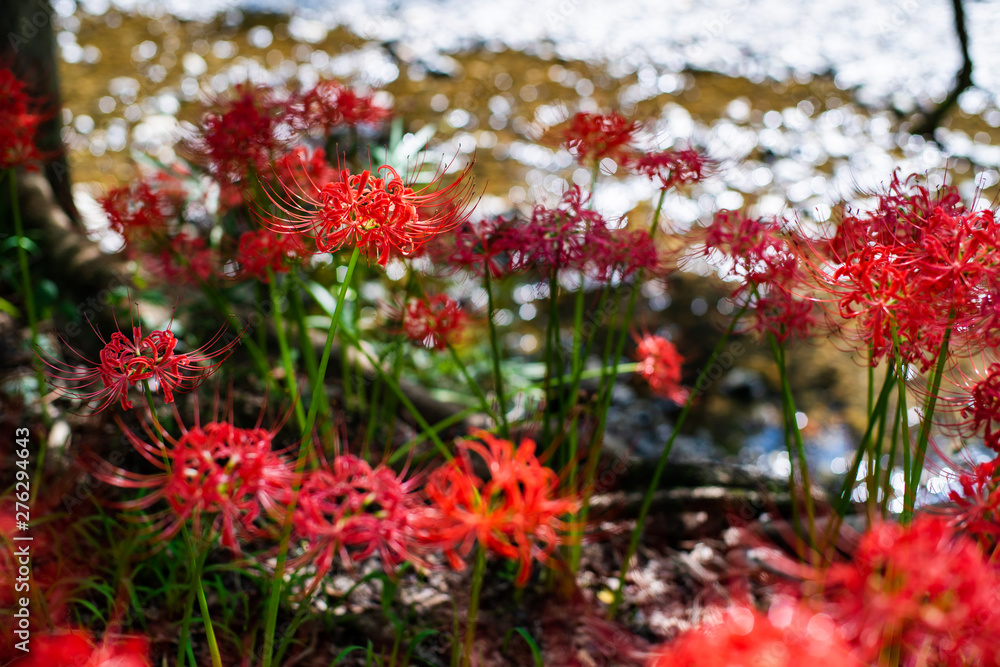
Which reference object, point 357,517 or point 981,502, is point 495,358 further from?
point 981,502

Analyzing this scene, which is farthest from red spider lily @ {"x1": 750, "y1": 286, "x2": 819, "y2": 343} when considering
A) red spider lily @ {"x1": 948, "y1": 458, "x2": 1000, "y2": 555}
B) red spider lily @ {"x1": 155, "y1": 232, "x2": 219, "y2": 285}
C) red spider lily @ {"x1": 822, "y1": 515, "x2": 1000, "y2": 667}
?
red spider lily @ {"x1": 155, "y1": 232, "x2": 219, "y2": 285}

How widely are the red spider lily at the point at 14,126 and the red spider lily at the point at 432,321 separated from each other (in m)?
1.20

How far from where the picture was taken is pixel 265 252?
6.21 feet

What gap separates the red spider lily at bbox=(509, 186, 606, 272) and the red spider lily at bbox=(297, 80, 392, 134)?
858 millimetres

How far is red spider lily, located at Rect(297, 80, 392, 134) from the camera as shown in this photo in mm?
2230

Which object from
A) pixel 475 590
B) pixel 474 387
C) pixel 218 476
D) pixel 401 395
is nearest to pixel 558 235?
pixel 474 387

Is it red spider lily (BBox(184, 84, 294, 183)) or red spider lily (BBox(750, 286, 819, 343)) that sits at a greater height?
red spider lily (BBox(184, 84, 294, 183))

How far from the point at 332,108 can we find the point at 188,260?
26.8 inches

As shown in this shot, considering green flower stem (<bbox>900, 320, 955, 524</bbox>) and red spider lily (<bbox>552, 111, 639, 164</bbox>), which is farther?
red spider lily (<bbox>552, 111, 639, 164</bbox>)

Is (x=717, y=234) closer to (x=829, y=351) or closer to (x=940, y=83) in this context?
(x=829, y=351)

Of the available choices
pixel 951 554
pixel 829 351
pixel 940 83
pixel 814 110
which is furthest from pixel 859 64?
pixel 951 554

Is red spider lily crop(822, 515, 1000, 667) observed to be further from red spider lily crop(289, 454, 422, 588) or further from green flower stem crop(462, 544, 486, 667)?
red spider lily crop(289, 454, 422, 588)

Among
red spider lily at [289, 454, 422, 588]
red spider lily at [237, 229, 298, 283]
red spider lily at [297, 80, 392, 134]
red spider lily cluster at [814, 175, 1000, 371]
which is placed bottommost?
red spider lily at [289, 454, 422, 588]

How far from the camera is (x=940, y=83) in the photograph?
692 cm
